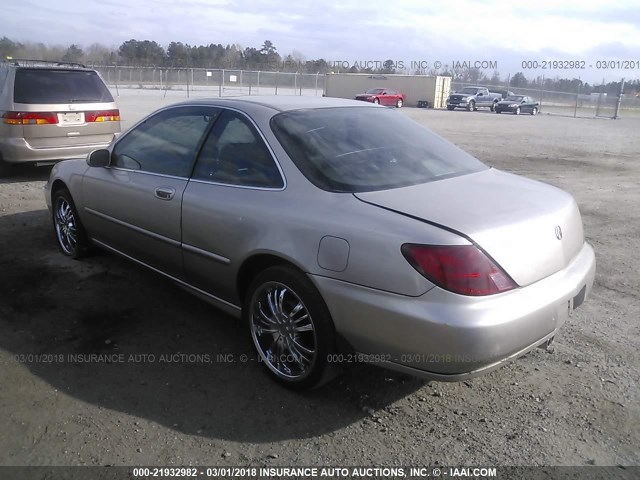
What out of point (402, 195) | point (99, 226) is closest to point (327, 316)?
point (402, 195)

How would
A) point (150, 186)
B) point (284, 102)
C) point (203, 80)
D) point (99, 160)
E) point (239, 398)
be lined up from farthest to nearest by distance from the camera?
point (203, 80)
point (99, 160)
point (150, 186)
point (284, 102)
point (239, 398)

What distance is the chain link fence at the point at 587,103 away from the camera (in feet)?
126

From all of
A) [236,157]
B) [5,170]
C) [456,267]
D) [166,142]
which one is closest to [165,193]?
[166,142]

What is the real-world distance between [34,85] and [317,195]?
700 centimetres

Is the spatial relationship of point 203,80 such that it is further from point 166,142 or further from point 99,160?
point 166,142

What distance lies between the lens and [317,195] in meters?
2.88

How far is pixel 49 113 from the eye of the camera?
806cm

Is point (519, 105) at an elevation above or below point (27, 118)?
above

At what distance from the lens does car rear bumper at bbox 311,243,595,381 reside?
2.40 metres

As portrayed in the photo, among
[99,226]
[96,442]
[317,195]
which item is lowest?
[96,442]

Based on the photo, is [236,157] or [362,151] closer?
[362,151]

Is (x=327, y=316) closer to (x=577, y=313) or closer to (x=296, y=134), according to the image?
(x=296, y=134)

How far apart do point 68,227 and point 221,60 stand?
78.5 metres

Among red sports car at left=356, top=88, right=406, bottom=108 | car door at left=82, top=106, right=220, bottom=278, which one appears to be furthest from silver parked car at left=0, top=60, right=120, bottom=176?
red sports car at left=356, top=88, right=406, bottom=108
